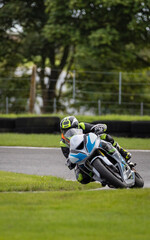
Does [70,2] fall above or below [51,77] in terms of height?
above

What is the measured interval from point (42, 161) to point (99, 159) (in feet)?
15.6

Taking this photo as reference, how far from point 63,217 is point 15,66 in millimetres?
28486

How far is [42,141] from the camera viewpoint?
1731cm

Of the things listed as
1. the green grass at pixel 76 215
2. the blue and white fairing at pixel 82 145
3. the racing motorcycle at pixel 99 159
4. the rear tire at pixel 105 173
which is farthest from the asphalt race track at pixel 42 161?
the green grass at pixel 76 215

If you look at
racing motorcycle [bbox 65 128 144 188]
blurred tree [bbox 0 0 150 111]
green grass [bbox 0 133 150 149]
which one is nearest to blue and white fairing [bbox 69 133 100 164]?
racing motorcycle [bbox 65 128 144 188]

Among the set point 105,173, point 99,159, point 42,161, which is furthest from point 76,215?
point 42,161

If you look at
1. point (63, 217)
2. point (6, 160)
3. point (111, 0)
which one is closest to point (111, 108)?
point (111, 0)

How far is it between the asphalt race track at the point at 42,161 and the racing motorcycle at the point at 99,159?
1.18m

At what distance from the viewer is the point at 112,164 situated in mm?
8062

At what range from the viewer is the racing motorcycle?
314 inches

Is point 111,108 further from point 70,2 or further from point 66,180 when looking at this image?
point 66,180

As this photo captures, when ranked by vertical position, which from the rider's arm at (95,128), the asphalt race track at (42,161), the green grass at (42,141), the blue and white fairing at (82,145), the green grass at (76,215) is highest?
the rider's arm at (95,128)

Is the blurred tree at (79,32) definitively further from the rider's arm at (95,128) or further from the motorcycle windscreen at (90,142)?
the motorcycle windscreen at (90,142)

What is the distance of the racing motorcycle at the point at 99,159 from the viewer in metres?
7.96
